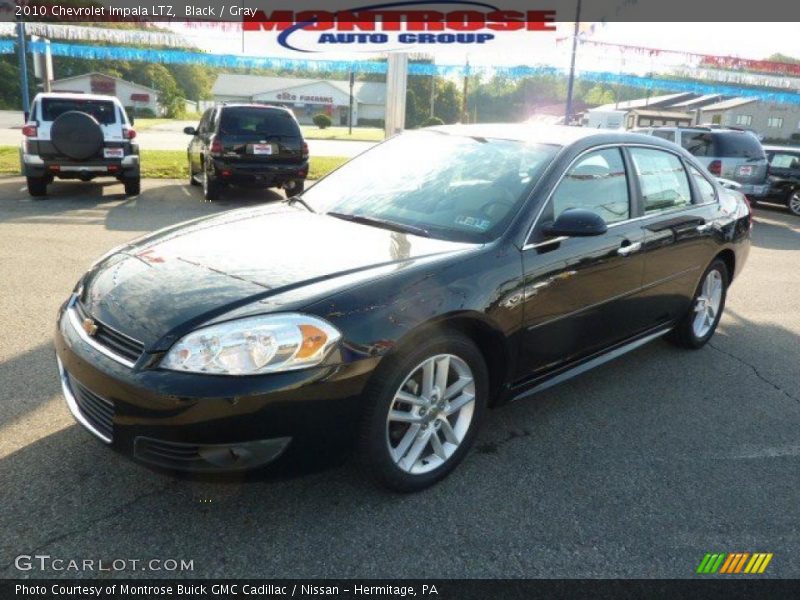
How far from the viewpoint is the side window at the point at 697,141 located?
13758 millimetres

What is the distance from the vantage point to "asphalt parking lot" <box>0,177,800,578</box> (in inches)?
95.8

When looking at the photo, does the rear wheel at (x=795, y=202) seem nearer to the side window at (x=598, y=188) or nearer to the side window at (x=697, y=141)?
the side window at (x=697, y=141)

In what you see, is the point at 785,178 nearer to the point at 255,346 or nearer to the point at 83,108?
the point at 83,108

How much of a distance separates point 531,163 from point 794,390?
97.2 inches

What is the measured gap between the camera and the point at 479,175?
11.6ft

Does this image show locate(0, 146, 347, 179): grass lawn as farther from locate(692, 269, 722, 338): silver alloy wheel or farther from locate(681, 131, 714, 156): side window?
locate(692, 269, 722, 338): silver alloy wheel

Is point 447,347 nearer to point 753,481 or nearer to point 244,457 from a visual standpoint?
point 244,457

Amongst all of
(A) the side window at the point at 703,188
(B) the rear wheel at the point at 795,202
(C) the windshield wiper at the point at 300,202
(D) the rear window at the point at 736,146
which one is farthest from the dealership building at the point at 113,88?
(A) the side window at the point at 703,188

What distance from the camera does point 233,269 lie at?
2.80 metres

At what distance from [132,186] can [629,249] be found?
388 inches

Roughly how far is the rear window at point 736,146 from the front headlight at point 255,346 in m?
13.5

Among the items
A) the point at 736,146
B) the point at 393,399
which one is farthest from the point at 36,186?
the point at 736,146

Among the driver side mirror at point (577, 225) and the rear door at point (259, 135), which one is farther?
the rear door at point (259, 135)
